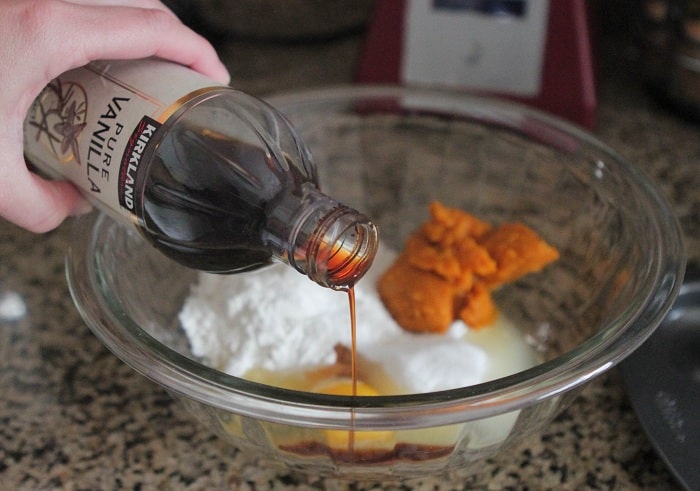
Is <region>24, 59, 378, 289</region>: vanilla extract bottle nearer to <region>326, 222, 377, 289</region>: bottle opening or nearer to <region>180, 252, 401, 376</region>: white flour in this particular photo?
<region>326, 222, 377, 289</region>: bottle opening

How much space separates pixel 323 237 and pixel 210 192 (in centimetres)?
10

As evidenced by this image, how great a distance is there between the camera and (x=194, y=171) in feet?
1.87

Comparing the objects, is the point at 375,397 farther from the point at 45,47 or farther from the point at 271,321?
the point at 45,47

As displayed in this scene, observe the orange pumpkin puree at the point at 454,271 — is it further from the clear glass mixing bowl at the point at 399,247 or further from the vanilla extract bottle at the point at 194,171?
the vanilla extract bottle at the point at 194,171

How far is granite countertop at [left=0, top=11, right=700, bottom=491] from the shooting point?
25.1 inches

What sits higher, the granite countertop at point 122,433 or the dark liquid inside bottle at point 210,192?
the dark liquid inside bottle at point 210,192

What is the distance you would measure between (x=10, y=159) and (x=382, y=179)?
0.51m

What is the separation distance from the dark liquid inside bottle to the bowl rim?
3.2 inches

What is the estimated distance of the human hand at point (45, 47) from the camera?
54 cm

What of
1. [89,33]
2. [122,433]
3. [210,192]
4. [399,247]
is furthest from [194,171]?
[399,247]

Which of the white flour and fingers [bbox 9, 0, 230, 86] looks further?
the white flour

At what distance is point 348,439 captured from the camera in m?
0.57

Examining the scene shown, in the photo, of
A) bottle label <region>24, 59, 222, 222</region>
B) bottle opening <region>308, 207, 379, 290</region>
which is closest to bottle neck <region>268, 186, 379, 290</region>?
bottle opening <region>308, 207, 379, 290</region>

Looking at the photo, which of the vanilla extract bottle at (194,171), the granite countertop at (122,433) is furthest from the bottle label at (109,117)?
the granite countertop at (122,433)
